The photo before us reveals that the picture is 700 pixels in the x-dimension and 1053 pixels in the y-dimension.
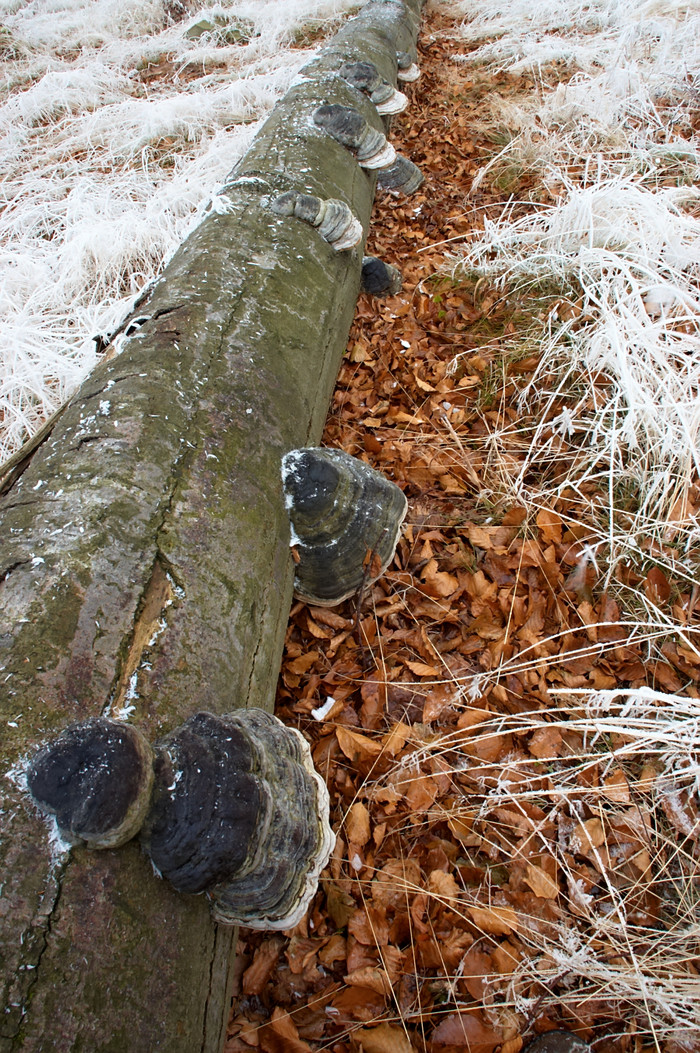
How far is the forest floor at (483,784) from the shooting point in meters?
1.71

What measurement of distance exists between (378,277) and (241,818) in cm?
346

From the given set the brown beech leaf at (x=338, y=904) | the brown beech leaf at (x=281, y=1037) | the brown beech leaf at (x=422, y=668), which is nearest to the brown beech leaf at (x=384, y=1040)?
the brown beech leaf at (x=281, y=1037)

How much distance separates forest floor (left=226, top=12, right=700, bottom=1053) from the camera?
67.1 inches

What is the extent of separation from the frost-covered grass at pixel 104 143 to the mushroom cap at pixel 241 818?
2.65m

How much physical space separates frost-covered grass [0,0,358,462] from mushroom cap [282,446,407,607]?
184 cm

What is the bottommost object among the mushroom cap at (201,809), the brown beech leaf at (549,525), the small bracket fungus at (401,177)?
the brown beech leaf at (549,525)

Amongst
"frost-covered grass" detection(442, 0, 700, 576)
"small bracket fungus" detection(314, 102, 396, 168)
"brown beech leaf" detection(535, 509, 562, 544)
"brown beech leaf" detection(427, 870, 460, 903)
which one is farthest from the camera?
"small bracket fungus" detection(314, 102, 396, 168)

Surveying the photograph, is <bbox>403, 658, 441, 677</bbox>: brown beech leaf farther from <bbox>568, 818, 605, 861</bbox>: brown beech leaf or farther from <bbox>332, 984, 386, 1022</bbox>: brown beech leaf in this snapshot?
<bbox>332, 984, 386, 1022</bbox>: brown beech leaf

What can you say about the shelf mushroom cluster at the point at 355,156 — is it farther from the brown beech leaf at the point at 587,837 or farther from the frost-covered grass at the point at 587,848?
the brown beech leaf at the point at 587,837

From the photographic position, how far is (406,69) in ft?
19.4

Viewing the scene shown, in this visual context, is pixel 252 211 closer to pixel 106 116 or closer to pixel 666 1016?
pixel 666 1016

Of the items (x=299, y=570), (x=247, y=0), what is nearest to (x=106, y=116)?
(x=247, y=0)

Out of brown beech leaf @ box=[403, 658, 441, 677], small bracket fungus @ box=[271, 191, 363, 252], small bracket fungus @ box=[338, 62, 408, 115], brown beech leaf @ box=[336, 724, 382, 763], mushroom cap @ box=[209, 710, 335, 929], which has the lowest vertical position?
brown beech leaf @ box=[336, 724, 382, 763]

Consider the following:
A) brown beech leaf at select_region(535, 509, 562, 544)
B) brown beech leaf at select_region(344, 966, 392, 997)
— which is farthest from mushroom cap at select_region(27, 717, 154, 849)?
brown beech leaf at select_region(535, 509, 562, 544)
